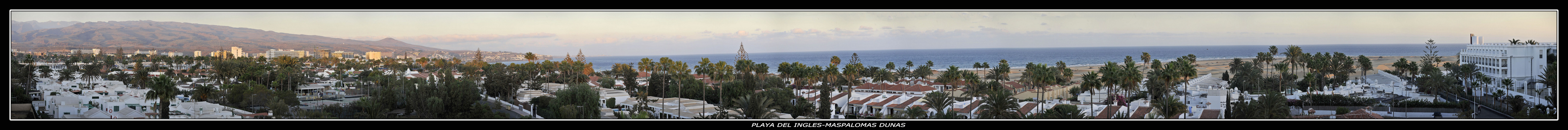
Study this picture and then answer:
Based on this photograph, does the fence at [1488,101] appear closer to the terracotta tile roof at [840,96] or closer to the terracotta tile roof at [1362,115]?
the terracotta tile roof at [1362,115]

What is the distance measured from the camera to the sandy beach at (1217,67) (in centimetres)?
3319

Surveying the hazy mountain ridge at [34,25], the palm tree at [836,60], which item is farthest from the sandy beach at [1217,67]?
the hazy mountain ridge at [34,25]

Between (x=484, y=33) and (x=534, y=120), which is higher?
(x=484, y=33)

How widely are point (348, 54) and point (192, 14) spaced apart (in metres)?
17.5

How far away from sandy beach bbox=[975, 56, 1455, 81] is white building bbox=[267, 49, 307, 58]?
22144 mm

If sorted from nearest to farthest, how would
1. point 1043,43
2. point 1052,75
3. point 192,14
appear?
point 192,14 → point 1052,75 → point 1043,43

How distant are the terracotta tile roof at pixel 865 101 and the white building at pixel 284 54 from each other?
16.4 m

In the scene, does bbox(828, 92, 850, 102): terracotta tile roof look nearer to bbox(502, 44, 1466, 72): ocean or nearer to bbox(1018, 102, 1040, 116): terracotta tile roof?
bbox(1018, 102, 1040, 116): terracotta tile roof

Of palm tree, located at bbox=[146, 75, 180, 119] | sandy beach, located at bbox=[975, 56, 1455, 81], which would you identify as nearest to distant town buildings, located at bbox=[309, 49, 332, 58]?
palm tree, located at bbox=[146, 75, 180, 119]

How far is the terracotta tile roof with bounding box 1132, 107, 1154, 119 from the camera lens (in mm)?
12438

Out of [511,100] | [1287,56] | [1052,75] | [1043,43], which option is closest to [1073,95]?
[1052,75]

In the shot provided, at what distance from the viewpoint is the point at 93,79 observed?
797 inches
